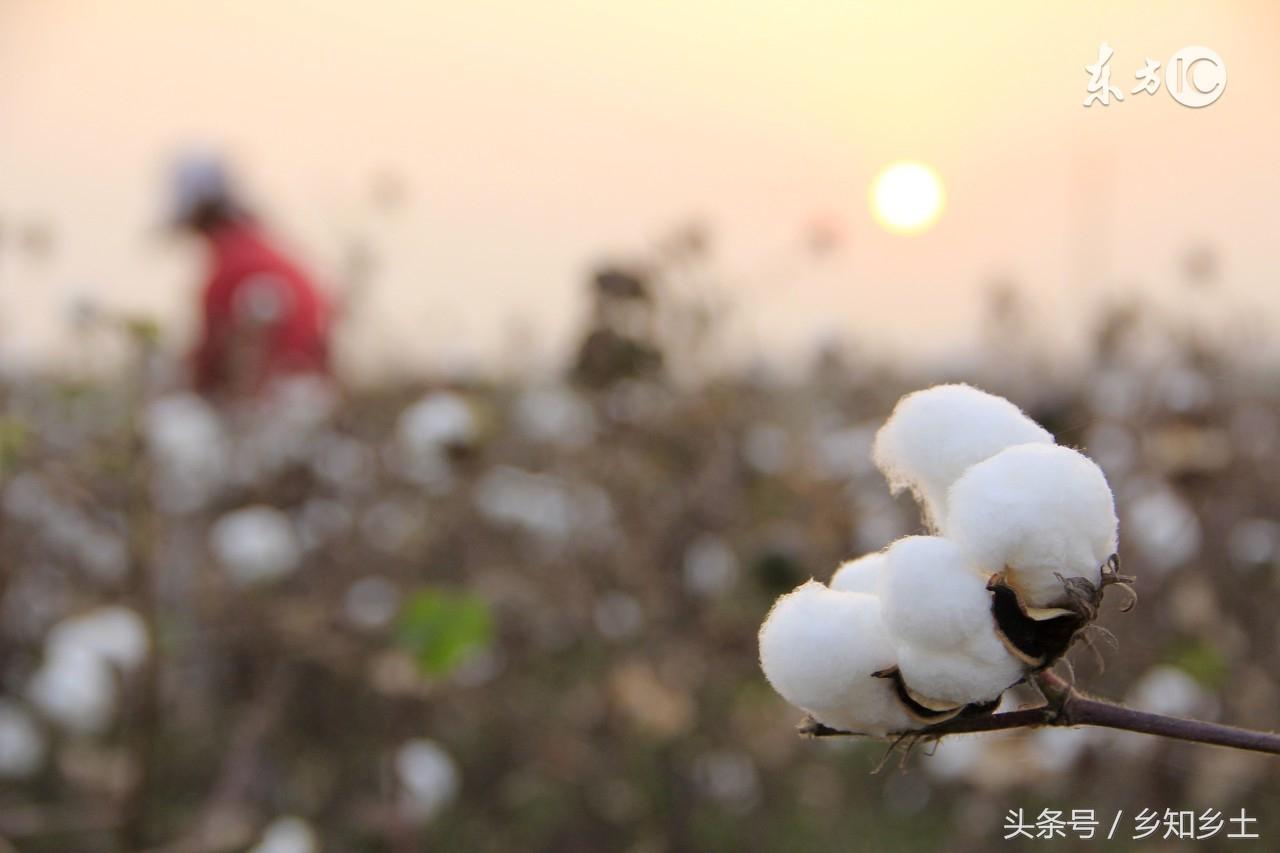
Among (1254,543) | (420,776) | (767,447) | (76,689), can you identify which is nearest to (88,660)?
(76,689)

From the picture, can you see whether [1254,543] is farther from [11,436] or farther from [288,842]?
[11,436]

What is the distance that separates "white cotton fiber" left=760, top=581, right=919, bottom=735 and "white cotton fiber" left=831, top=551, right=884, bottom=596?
41 millimetres

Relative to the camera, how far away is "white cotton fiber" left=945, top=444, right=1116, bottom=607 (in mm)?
611

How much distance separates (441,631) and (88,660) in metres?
1.28

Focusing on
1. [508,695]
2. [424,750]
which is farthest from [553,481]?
[424,750]

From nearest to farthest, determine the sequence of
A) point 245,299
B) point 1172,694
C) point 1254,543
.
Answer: point 1172,694 → point 1254,543 → point 245,299

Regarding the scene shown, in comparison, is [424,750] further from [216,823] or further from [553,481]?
[553,481]

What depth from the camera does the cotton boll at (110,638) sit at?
8.40ft

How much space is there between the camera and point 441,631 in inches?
69.7

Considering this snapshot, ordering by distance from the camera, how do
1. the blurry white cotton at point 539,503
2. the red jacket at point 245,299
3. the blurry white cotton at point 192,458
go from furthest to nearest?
the red jacket at point 245,299 → the blurry white cotton at point 192,458 → the blurry white cotton at point 539,503

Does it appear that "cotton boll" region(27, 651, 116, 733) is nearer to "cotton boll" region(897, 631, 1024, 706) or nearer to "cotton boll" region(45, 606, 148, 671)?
"cotton boll" region(45, 606, 148, 671)

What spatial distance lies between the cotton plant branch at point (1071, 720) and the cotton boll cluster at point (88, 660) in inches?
77.6

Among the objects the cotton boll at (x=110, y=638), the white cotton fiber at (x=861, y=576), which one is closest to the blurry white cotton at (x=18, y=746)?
the cotton boll at (x=110, y=638)

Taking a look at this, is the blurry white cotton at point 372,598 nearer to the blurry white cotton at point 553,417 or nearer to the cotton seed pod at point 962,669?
the blurry white cotton at point 553,417
